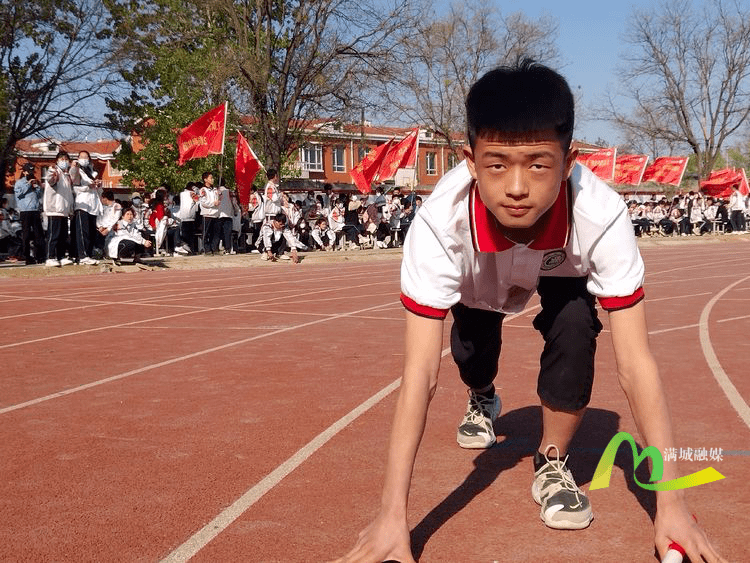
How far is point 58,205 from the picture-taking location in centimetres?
1389

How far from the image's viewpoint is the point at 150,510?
286 cm

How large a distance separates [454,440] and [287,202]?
51.1ft

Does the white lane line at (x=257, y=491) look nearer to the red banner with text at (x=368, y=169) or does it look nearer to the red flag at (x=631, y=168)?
the red banner with text at (x=368, y=169)

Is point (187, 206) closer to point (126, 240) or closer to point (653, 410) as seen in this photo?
point (126, 240)

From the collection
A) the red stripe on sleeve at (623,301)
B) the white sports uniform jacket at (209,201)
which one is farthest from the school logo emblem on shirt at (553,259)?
the white sports uniform jacket at (209,201)

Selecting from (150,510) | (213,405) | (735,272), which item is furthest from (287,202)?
(150,510)

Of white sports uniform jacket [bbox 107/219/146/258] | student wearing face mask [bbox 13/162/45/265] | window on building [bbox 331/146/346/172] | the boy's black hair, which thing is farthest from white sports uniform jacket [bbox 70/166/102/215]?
window on building [bbox 331/146/346/172]

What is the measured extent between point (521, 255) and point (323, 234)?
19.3 meters

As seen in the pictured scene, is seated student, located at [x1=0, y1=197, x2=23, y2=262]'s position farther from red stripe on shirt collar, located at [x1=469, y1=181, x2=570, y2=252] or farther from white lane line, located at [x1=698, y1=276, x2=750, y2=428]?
red stripe on shirt collar, located at [x1=469, y1=181, x2=570, y2=252]

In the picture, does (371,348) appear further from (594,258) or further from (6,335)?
(594,258)

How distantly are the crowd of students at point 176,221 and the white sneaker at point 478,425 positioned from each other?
11.6 m

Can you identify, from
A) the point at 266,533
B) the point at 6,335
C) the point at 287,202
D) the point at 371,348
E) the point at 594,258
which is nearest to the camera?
the point at 594,258

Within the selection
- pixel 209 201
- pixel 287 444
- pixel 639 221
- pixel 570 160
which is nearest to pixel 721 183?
pixel 639 221

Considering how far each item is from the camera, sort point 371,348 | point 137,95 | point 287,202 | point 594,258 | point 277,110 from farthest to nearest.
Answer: point 137,95, point 277,110, point 287,202, point 371,348, point 594,258
